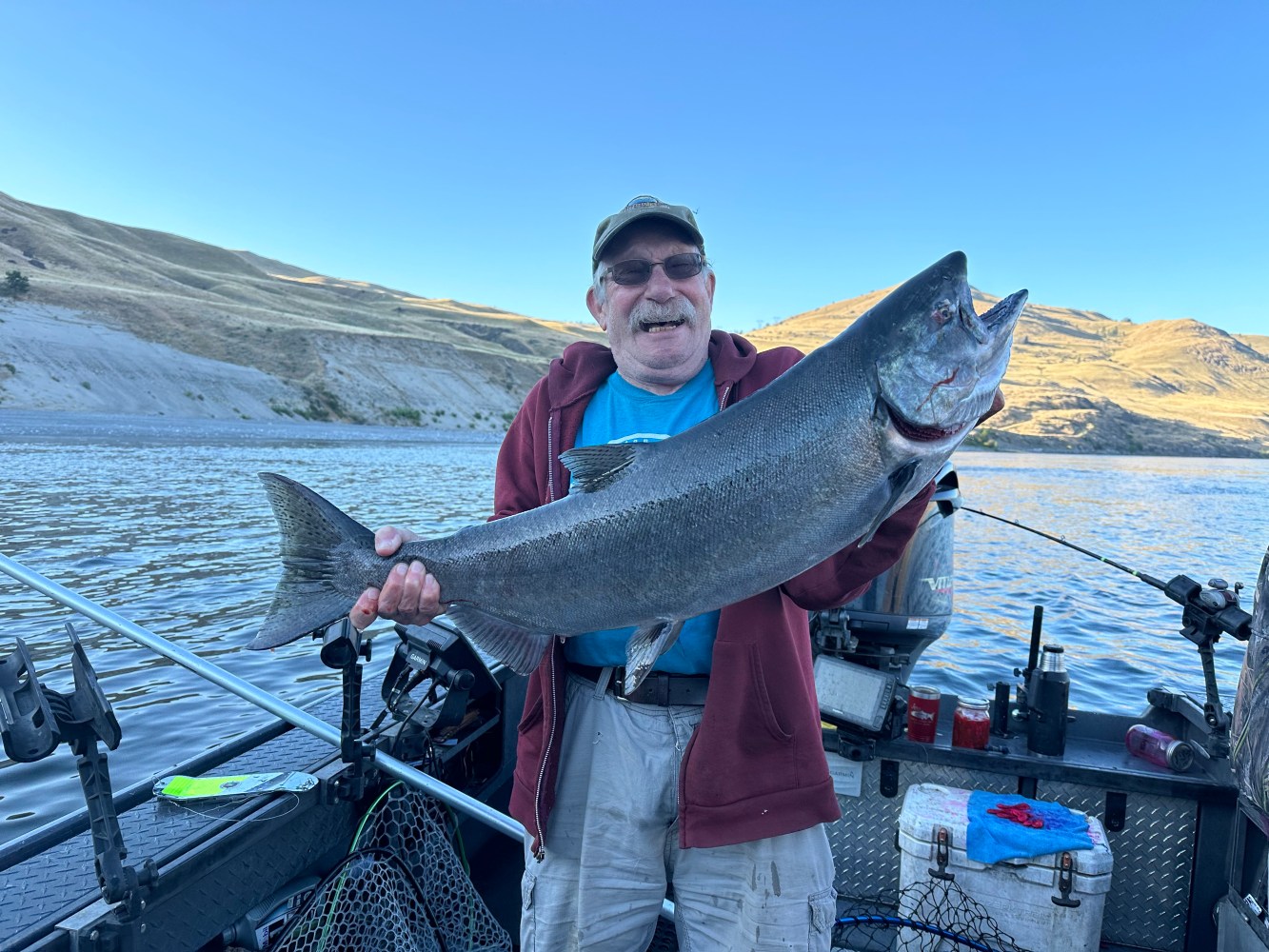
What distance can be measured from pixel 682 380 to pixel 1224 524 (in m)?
31.2

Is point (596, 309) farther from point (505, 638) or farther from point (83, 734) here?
point (83, 734)

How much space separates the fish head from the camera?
225 centimetres

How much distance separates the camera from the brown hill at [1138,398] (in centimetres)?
9469

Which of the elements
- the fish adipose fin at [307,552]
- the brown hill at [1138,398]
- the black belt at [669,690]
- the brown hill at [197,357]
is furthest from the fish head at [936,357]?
the brown hill at [197,357]

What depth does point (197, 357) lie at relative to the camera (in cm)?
5603

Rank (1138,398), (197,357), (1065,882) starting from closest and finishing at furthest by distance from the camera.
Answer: (1065,882), (197,357), (1138,398)

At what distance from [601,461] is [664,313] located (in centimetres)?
57

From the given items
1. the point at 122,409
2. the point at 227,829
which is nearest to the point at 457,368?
the point at 122,409

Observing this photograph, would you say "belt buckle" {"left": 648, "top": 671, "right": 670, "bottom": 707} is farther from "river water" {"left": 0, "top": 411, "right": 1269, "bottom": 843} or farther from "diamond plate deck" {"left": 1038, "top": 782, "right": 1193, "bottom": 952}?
"diamond plate deck" {"left": 1038, "top": 782, "right": 1193, "bottom": 952}

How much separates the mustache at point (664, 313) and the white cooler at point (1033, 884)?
242 centimetres

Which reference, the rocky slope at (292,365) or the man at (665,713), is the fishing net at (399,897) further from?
the rocky slope at (292,365)

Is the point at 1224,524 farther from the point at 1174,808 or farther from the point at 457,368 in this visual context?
the point at 457,368

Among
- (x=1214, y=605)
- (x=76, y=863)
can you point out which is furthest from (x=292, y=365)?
(x=1214, y=605)

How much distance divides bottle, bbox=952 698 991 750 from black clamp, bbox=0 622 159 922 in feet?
11.2
